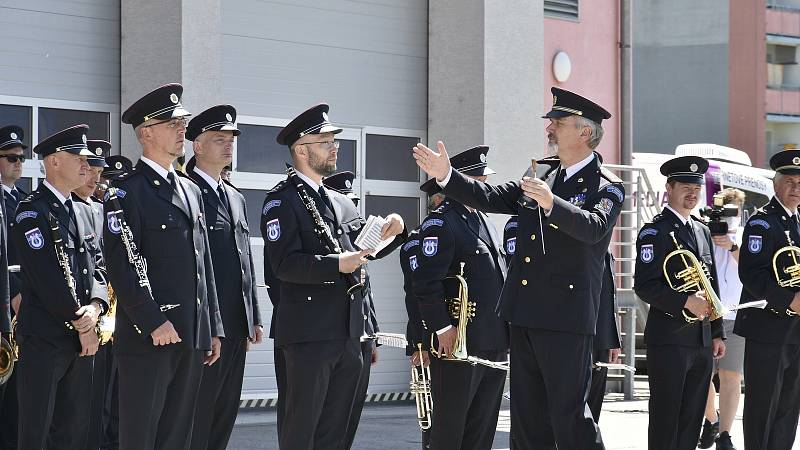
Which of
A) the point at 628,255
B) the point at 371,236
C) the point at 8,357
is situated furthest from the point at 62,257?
the point at 628,255

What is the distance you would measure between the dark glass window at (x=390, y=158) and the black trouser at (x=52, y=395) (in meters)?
6.19

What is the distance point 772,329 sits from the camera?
32.4 ft

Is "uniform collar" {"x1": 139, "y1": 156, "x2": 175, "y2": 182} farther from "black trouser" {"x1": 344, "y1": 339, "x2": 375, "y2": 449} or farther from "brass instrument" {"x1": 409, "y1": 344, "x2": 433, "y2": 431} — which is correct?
"brass instrument" {"x1": 409, "y1": 344, "x2": 433, "y2": 431}

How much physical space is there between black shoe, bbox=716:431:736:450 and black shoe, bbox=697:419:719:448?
0.48 meters

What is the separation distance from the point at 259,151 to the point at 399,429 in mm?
2996

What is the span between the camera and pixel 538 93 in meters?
15.1

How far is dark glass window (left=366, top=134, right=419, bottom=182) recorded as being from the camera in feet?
47.9

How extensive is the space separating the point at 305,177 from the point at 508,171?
639 cm

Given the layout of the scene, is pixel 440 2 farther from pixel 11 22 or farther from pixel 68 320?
pixel 68 320

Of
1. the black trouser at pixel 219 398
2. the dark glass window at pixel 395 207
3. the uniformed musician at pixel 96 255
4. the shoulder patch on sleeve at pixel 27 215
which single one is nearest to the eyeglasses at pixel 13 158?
the uniformed musician at pixel 96 255

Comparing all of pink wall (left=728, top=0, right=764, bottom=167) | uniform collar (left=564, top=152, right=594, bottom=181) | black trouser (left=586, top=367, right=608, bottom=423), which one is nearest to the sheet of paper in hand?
uniform collar (left=564, top=152, right=594, bottom=181)

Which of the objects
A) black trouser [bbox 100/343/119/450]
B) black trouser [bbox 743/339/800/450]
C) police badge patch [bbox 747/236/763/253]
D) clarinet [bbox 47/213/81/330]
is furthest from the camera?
black trouser [bbox 100/343/119/450]

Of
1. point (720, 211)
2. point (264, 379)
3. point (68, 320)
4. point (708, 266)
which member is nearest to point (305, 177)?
point (68, 320)

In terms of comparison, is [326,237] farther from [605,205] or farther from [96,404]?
[96,404]
